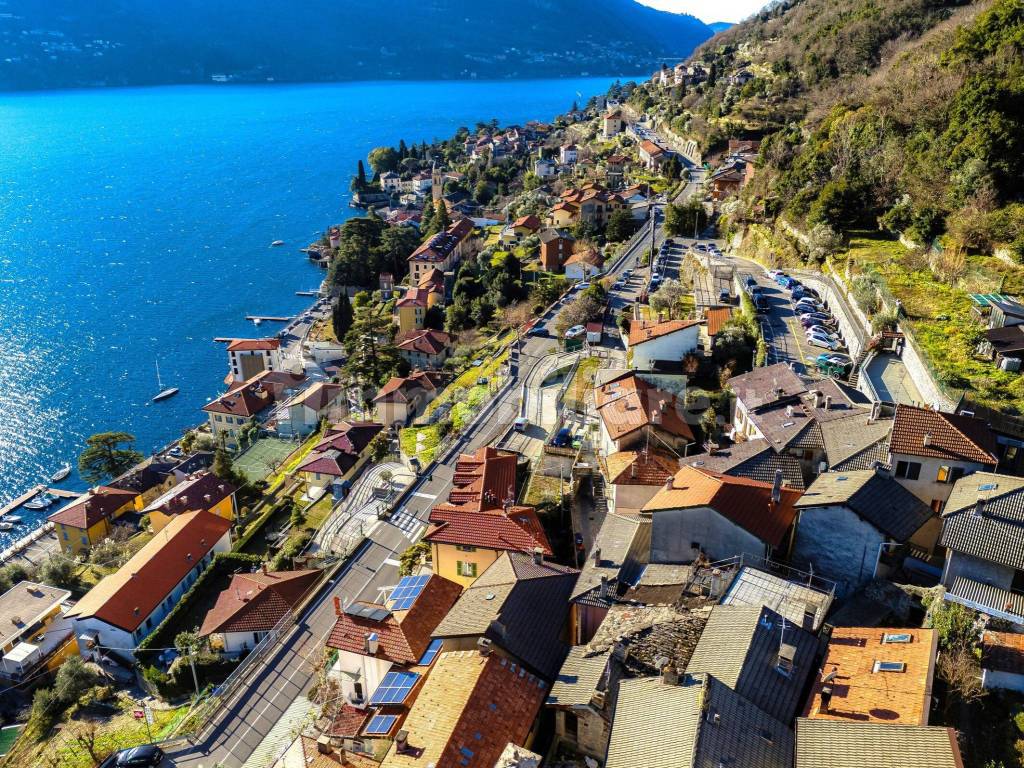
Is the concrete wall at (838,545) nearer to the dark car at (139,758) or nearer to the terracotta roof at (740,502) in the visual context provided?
the terracotta roof at (740,502)

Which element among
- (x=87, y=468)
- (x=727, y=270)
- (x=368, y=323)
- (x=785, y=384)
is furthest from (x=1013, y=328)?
(x=87, y=468)

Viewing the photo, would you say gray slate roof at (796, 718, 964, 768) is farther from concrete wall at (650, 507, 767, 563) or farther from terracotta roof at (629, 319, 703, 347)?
terracotta roof at (629, 319, 703, 347)

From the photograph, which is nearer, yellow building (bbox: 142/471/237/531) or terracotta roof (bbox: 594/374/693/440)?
terracotta roof (bbox: 594/374/693/440)

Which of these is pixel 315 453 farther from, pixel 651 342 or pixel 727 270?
pixel 727 270

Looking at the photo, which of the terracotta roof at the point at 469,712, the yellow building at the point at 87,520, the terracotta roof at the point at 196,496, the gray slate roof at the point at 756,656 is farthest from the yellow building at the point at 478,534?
the yellow building at the point at 87,520

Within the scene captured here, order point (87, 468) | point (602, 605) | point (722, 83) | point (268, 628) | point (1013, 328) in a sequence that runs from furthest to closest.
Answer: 1. point (722, 83)
2. point (87, 468)
3. point (268, 628)
4. point (1013, 328)
5. point (602, 605)

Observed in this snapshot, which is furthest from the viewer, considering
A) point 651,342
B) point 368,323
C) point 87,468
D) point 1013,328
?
point 368,323

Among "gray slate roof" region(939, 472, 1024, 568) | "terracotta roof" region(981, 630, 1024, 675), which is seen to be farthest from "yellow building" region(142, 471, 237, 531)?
"terracotta roof" region(981, 630, 1024, 675)
